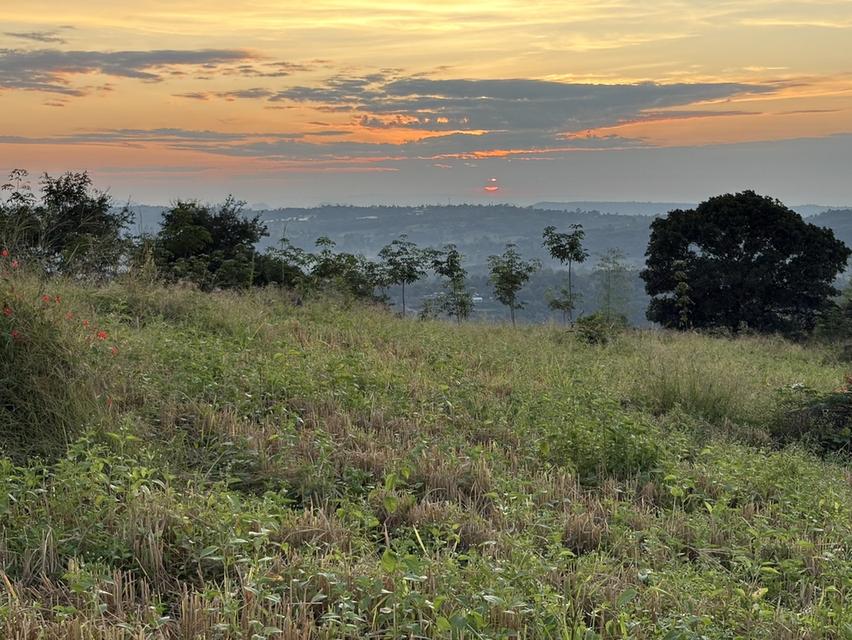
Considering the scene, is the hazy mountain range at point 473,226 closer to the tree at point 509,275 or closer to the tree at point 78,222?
the tree at point 509,275

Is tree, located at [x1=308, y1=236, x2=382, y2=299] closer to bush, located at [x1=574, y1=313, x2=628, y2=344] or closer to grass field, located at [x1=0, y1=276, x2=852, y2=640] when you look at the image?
bush, located at [x1=574, y1=313, x2=628, y2=344]

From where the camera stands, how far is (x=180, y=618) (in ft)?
9.46

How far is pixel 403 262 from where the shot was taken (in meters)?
28.8

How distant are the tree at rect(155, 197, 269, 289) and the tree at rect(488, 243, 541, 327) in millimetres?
11099

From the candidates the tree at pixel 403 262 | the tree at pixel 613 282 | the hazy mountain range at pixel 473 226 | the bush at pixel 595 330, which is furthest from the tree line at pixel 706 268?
the hazy mountain range at pixel 473 226

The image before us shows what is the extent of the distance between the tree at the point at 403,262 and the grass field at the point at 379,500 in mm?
19893

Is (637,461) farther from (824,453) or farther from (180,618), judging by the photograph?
(180,618)

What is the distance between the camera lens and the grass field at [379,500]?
2945 millimetres

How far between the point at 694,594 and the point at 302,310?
33.9 feet

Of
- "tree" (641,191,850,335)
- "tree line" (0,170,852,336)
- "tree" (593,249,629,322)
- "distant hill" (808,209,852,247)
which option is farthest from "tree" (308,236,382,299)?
"distant hill" (808,209,852,247)

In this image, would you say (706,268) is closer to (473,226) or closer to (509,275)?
(509,275)

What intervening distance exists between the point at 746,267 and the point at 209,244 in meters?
24.2

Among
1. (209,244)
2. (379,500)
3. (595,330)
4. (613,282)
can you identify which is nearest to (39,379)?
(379,500)

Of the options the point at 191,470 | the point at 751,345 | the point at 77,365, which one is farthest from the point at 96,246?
the point at 751,345
